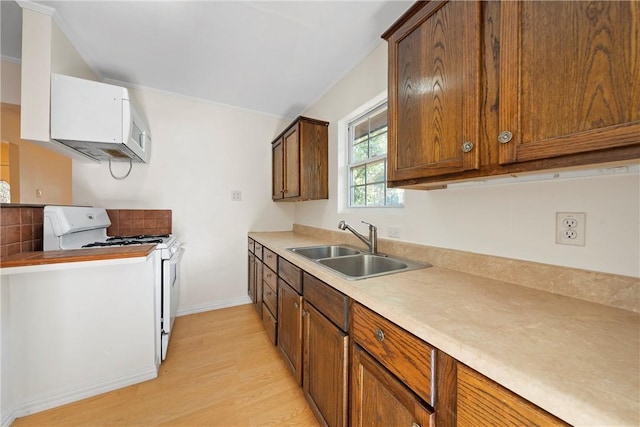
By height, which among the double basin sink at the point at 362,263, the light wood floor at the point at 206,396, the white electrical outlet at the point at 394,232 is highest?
the white electrical outlet at the point at 394,232

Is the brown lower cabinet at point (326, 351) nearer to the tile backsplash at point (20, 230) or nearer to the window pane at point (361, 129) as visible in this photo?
the window pane at point (361, 129)

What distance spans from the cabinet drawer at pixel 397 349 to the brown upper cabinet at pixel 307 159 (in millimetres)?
1522

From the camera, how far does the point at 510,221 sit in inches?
38.9

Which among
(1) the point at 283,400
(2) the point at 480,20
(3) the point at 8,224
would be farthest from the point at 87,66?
(1) the point at 283,400

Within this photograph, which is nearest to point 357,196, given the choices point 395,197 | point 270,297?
point 395,197

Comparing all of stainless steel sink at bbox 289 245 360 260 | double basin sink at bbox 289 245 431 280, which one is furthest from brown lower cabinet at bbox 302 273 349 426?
stainless steel sink at bbox 289 245 360 260

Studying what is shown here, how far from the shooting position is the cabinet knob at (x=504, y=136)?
717 mm

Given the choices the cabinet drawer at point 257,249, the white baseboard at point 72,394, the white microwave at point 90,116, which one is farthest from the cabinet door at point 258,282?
the white microwave at point 90,116

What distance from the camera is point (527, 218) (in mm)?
938

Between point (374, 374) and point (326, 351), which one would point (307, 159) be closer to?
point (326, 351)

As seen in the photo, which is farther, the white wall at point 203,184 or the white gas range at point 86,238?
the white wall at point 203,184

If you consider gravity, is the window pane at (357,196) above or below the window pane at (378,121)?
below

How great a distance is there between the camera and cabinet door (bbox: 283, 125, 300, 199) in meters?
2.27

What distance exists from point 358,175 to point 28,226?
7.89 feet
